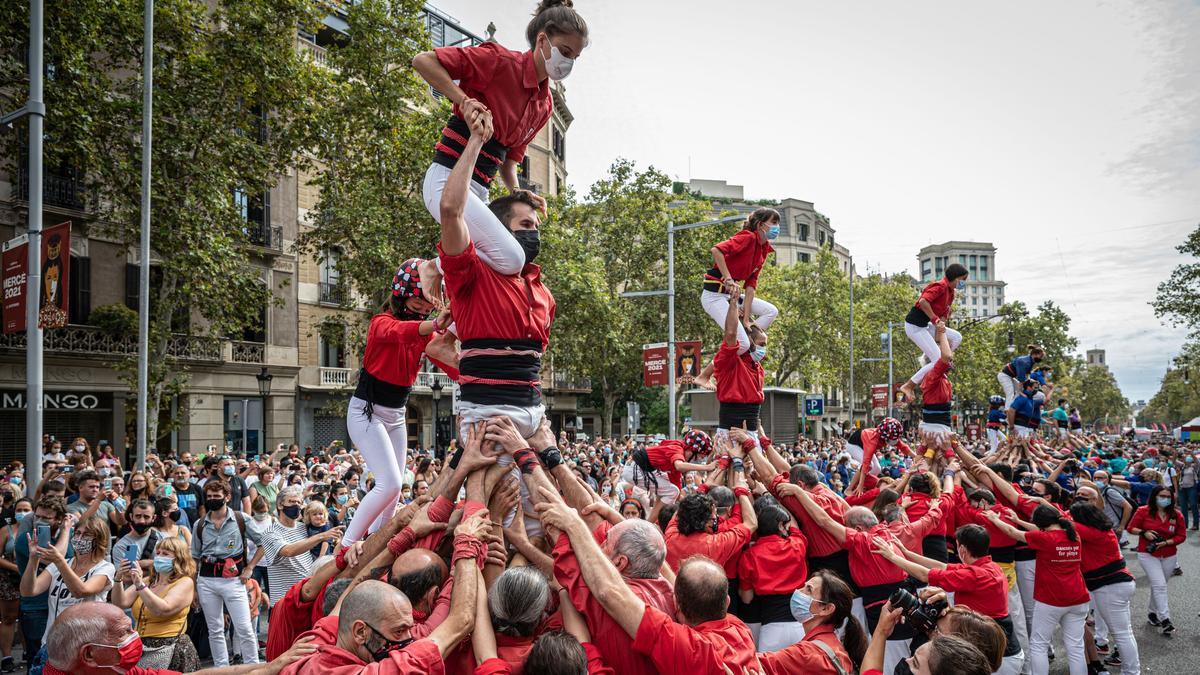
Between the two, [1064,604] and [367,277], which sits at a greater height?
[367,277]

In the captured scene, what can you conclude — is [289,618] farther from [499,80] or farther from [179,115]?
[179,115]

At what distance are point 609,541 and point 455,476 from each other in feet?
2.83

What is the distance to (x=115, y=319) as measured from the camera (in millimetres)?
26625

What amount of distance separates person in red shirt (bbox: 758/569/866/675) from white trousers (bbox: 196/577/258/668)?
21.0 ft

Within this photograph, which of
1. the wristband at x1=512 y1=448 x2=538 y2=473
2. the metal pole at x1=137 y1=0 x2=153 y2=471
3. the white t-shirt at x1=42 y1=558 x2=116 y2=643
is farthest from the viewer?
the metal pole at x1=137 y1=0 x2=153 y2=471

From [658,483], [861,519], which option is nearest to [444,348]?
[861,519]

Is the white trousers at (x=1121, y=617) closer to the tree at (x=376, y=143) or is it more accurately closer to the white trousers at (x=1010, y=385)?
the white trousers at (x=1010, y=385)

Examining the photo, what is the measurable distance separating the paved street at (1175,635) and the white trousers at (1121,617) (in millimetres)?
988

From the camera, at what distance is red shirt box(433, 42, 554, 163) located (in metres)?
4.34

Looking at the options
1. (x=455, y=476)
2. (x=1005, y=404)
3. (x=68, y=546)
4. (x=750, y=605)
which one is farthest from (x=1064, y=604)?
(x=1005, y=404)

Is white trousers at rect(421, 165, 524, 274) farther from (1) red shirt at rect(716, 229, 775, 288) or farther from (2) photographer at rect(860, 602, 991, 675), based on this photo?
(1) red shirt at rect(716, 229, 775, 288)

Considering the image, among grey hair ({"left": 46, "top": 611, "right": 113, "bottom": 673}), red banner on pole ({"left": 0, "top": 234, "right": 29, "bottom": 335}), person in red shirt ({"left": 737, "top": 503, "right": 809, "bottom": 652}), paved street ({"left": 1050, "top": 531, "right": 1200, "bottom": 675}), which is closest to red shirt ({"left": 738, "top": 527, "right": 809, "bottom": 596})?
person in red shirt ({"left": 737, "top": 503, "right": 809, "bottom": 652})

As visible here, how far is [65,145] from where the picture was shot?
68.7 feet

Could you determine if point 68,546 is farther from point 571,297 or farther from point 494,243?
point 571,297
